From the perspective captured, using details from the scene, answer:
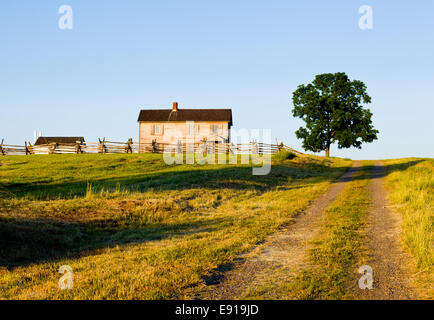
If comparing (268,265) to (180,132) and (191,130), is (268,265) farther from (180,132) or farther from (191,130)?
(180,132)

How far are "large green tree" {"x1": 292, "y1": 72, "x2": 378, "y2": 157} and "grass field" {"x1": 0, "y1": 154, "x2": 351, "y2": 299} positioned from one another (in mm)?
28772

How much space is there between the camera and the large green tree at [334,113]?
50.3 metres

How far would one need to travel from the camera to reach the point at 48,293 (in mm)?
6434

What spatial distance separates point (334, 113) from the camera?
51.1 meters

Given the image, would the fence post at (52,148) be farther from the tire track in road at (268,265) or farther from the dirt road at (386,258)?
the dirt road at (386,258)

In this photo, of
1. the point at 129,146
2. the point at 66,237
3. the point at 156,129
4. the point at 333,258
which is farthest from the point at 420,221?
the point at 156,129

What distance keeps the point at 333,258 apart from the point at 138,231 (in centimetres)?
649

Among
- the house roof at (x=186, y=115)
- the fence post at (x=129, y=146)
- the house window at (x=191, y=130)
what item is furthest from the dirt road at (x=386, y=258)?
the house roof at (x=186, y=115)

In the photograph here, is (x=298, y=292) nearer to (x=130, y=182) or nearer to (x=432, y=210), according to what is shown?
(x=432, y=210)

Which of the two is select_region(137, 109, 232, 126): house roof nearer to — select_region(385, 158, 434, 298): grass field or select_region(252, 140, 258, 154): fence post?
select_region(252, 140, 258, 154): fence post

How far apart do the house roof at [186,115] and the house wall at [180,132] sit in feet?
2.04

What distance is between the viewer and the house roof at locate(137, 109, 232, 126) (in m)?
55.3

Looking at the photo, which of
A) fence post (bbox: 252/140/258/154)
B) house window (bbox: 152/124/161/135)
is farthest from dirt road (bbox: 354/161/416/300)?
house window (bbox: 152/124/161/135)
